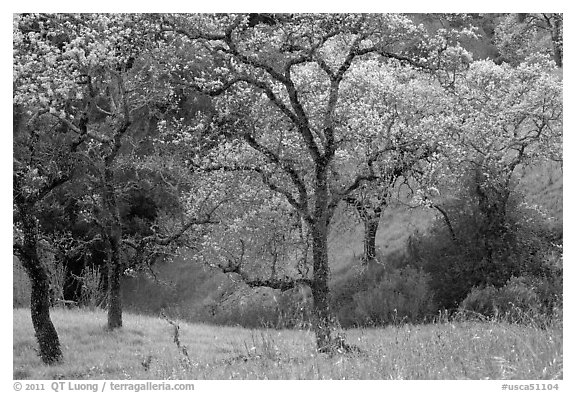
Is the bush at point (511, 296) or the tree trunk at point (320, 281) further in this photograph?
the bush at point (511, 296)

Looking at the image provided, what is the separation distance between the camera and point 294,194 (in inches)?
1255

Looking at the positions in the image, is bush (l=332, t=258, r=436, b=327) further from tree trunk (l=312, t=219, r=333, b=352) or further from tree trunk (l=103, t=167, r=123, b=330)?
tree trunk (l=312, t=219, r=333, b=352)

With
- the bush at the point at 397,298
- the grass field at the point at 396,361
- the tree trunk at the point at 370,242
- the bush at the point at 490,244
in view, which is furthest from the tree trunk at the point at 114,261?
the bush at the point at 490,244

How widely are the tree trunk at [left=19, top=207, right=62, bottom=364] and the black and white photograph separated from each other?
0.06 metres

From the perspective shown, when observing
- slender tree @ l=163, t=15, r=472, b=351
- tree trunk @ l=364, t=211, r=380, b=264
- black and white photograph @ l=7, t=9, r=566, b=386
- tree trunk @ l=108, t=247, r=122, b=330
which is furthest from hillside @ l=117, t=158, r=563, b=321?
slender tree @ l=163, t=15, r=472, b=351

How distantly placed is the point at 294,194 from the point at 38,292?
47.2ft

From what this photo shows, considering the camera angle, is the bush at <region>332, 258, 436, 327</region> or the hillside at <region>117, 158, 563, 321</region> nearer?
the bush at <region>332, 258, 436, 327</region>

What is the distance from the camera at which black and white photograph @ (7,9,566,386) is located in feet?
49.5

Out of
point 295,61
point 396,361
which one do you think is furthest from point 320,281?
point 396,361

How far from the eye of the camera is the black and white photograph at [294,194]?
49.5 ft

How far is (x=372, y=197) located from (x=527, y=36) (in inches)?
919

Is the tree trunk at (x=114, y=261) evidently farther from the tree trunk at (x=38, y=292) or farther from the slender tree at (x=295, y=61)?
the slender tree at (x=295, y=61)

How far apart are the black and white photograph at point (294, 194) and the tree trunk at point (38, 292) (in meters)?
0.06
